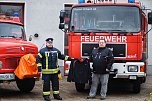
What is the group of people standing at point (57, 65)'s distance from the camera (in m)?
11.0

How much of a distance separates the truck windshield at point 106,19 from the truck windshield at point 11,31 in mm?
1769

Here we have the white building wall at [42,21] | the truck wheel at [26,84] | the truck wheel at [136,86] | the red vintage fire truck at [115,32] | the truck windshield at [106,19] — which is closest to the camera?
the red vintage fire truck at [115,32]

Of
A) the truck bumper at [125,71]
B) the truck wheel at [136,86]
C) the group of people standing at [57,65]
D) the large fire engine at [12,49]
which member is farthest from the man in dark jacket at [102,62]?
the large fire engine at [12,49]

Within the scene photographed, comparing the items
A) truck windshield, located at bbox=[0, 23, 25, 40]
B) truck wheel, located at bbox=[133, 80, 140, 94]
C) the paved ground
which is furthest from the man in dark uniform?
truck wheel, located at bbox=[133, 80, 140, 94]

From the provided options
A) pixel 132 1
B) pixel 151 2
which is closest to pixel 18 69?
pixel 132 1

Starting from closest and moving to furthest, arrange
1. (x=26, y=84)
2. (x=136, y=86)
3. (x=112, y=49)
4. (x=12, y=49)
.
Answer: (x=12, y=49), (x=112, y=49), (x=136, y=86), (x=26, y=84)

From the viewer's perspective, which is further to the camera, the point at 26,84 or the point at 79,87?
the point at 79,87

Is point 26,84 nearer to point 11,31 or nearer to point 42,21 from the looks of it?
point 11,31

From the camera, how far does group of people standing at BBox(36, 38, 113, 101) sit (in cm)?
1097

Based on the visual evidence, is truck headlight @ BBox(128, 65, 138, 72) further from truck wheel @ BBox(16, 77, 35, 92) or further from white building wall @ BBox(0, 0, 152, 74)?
white building wall @ BBox(0, 0, 152, 74)

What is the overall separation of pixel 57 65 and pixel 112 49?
169 cm

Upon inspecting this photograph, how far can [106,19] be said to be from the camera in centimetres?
1187

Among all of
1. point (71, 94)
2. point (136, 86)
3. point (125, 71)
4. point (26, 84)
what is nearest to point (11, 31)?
point (26, 84)

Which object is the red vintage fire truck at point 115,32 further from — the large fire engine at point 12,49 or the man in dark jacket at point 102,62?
the large fire engine at point 12,49
